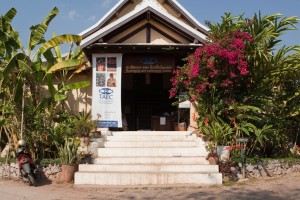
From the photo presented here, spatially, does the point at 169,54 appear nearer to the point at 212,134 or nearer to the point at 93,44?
the point at 93,44

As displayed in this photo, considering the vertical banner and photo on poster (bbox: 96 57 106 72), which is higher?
photo on poster (bbox: 96 57 106 72)

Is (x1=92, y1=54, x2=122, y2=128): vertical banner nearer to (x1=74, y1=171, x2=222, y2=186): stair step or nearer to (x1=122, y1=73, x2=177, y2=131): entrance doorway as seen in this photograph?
(x1=74, y1=171, x2=222, y2=186): stair step

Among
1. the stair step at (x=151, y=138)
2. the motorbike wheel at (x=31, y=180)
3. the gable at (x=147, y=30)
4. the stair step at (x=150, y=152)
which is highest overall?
the gable at (x=147, y=30)

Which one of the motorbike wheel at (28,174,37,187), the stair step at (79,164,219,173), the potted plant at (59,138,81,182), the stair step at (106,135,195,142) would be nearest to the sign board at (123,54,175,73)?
the stair step at (106,135,195,142)

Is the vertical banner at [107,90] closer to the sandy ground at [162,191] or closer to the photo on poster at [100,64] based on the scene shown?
the photo on poster at [100,64]

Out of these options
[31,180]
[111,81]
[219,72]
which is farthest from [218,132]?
[31,180]

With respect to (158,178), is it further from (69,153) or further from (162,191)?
(69,153)

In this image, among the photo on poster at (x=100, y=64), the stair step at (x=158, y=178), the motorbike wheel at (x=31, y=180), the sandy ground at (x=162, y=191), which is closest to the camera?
the sandy ground at (x=162, y=191)

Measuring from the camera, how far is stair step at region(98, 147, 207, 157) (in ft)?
36.7

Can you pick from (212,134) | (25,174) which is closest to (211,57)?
(212,134)

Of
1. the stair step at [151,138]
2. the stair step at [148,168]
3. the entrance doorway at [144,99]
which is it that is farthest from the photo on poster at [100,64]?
the stair step at [148,168]

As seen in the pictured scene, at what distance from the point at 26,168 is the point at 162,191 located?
3607mm

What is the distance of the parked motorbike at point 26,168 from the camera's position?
9820 mm

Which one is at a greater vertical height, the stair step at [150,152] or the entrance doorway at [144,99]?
the entrance doorway at [144,99]
